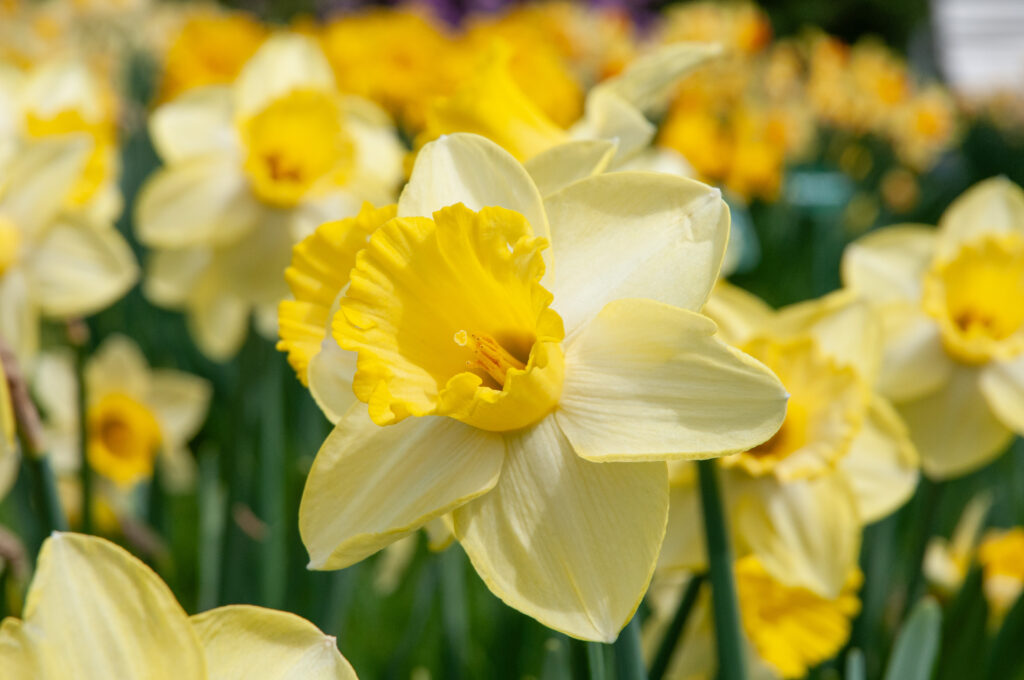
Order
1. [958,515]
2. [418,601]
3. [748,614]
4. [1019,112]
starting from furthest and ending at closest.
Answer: [1019,112], [958,515], [418,601], [748,614]

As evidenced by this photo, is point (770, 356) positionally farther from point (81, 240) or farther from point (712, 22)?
point (712, 22)

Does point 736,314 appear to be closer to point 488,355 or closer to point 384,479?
point 488,355

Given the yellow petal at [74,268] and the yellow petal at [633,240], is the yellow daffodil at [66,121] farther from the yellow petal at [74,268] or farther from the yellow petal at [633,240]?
the yellow petal at [633,240]

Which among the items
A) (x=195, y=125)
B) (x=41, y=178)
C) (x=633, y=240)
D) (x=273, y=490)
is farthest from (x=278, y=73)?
(x=633, y=240)

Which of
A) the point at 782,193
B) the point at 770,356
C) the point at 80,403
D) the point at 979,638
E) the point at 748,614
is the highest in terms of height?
the point at 770,356

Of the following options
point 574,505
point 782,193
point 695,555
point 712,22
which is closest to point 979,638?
point 695,555

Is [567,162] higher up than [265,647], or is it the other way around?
[567,162]
